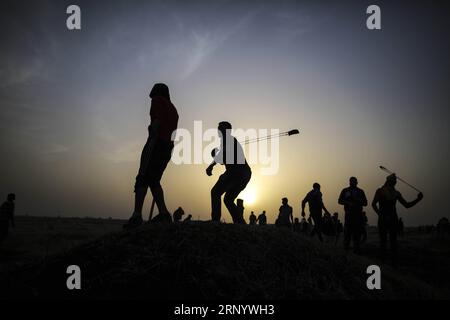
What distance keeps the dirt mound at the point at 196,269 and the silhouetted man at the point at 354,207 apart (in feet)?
15.3

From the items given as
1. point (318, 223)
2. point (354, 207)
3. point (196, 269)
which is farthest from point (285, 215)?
point (196, 269)

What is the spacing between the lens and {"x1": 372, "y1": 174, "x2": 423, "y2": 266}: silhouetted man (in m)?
8.98

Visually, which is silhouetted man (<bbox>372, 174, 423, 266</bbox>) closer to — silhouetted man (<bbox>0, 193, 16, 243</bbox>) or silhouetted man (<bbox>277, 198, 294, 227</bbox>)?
silhouetted man (<bbox>277, 198, 294, 227</bbox>)

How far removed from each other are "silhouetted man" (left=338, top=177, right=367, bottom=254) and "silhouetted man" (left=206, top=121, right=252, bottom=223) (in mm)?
4440

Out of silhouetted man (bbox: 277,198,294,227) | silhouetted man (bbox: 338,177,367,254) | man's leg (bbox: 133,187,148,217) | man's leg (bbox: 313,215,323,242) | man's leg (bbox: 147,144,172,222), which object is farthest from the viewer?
silhouetted man (bbox: 277,198,294,227)

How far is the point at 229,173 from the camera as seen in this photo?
274 inches

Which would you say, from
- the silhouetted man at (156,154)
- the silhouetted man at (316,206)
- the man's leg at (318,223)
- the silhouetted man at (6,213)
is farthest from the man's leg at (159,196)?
the silhouetted man at (6,213)

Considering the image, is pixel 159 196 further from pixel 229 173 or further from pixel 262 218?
pixel 262 218

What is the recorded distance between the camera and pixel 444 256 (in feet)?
47.8

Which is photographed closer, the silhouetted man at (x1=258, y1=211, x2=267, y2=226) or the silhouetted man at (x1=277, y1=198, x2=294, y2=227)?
the silhouetted man at (x1=277, y1=198, x2=294, y2=227)

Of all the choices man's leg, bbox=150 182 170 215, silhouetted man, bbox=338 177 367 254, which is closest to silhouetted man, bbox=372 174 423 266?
silhouetted man, bbox=338 177 367 254

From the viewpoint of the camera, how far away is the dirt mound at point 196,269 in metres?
3.96

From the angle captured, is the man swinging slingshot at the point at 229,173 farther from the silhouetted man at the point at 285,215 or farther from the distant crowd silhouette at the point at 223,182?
the silhouetted man at the point at 285,215
